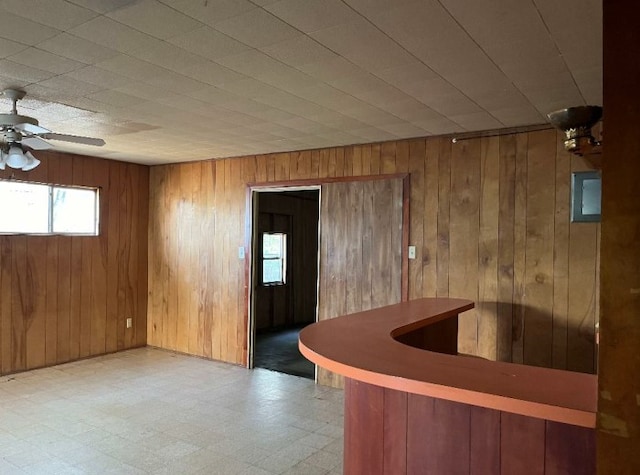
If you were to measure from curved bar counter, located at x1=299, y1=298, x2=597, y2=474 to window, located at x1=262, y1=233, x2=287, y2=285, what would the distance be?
5454 mm

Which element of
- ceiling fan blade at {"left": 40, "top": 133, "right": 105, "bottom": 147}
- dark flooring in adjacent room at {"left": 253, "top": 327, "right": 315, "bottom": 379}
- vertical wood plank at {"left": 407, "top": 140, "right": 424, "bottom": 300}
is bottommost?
dark flooring in adjacent room at {"left": 253, "top": 327, "right": 315, "bottom": 379}

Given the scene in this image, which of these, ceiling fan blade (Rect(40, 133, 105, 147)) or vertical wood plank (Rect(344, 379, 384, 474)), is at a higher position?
ceiling fan blade (Rect(40, 133, 105, 147))

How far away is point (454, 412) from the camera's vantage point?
140 centimetres

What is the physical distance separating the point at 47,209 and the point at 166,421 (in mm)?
2837

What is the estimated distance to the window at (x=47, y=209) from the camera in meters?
4.71

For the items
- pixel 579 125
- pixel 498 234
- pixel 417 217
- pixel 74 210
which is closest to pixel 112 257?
pixel 74 210

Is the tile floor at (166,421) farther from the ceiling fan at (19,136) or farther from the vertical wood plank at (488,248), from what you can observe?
the ceiling fan at (19,136)

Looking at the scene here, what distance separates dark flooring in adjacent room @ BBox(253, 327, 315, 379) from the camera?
5.11 metres

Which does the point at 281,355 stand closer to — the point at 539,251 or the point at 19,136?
the point at 539,251

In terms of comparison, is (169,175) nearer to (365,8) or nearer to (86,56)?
(86,56)

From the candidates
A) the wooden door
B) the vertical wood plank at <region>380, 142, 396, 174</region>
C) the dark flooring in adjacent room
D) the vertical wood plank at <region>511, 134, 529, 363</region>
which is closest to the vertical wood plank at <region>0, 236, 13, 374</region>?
the dark flooring in adjacent room

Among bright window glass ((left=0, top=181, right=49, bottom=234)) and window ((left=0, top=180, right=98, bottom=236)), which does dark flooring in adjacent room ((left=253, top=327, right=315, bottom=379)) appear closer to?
window ((left=0, top=180, right=98, bottom=236))

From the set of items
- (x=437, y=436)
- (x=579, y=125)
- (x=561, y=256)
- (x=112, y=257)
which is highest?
(x=579, y=125)

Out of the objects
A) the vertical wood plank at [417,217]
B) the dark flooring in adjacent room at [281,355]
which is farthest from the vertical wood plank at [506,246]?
the dark flooring in adjacent room at [281,355]
